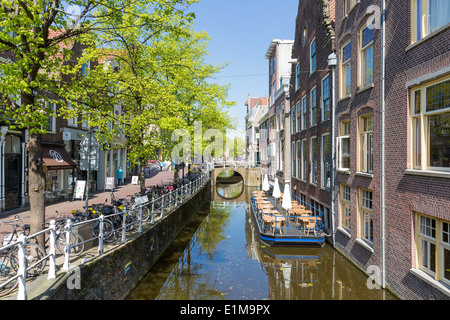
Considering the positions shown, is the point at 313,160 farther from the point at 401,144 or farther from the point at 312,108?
the point at 401,144

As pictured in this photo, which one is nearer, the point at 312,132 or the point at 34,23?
the point at 34,23

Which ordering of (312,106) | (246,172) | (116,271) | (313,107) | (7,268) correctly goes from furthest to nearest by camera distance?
(246,172) → (312,106) → (313,107) → (116,271) → (7,268)

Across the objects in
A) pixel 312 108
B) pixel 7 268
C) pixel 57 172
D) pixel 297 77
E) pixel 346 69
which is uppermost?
pixel 297 77

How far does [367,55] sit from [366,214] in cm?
568

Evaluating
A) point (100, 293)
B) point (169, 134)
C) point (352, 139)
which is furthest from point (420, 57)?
point (169, 134)

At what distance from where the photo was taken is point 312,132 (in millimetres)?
17750

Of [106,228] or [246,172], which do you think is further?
[246,172]

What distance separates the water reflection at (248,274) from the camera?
9094mm

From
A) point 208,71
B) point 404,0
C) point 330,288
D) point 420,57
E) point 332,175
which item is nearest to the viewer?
point 420,57

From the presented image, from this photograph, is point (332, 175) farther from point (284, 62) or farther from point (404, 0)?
point (284, 62)

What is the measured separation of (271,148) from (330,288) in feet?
78.6

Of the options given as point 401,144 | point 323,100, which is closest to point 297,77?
point 323,100

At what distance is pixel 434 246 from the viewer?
696 centimetres

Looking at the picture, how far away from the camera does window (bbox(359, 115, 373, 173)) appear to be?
34.4 feet
